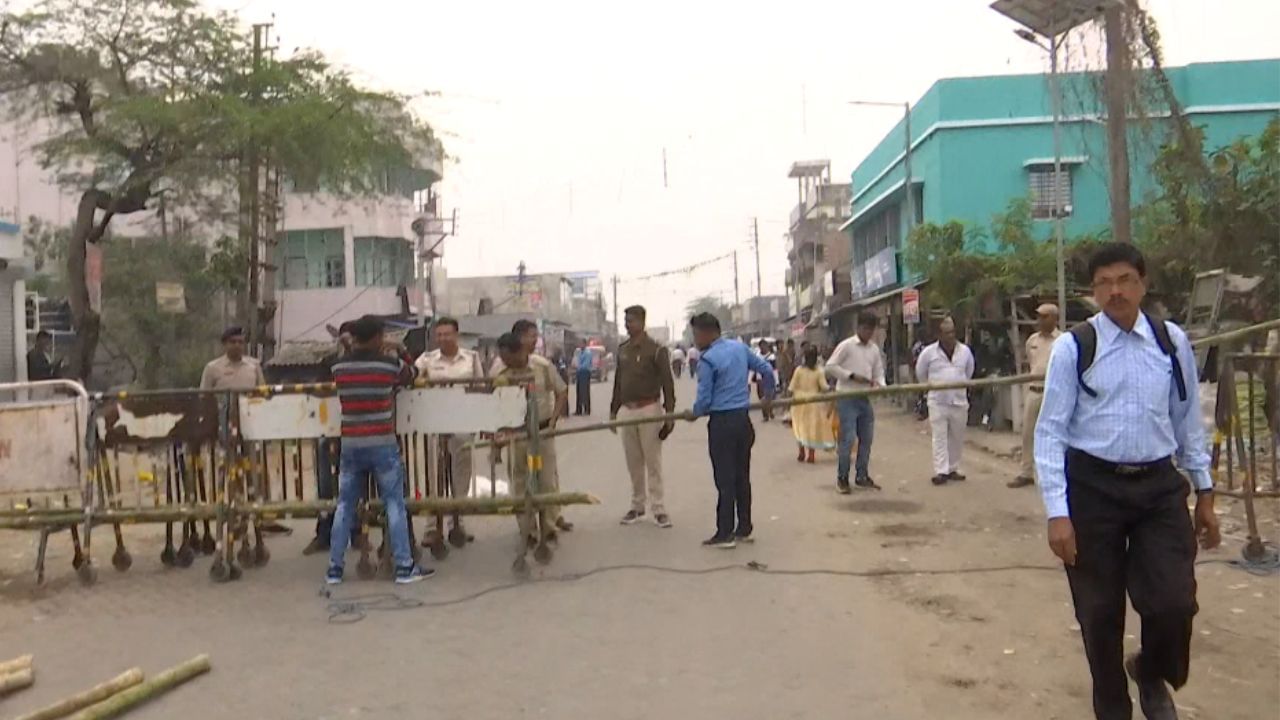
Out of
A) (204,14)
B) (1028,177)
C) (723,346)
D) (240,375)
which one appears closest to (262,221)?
(204,14)

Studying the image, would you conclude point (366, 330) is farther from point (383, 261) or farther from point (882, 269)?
point (383, 261)

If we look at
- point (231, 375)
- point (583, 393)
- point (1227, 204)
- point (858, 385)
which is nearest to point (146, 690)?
point (231, 375)


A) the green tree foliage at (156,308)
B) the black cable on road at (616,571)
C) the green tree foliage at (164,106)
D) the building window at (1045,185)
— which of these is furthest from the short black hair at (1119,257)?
the building window at (1045,185)

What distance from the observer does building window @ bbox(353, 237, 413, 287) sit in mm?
40656

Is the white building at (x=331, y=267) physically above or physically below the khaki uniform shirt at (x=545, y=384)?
above

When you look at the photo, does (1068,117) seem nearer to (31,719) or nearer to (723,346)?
(723,346)

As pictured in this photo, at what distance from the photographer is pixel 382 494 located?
7414mm

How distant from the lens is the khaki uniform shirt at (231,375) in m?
9.20

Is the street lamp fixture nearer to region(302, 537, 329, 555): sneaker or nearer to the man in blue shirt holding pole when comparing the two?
the man in blue shirt holding pole

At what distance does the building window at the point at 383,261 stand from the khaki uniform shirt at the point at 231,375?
104 ft

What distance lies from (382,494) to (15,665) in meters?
2.43

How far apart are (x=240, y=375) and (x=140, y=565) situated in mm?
1688

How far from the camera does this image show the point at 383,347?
772 cm

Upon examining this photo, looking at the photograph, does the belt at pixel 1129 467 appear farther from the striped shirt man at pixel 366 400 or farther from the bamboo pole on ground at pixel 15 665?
the bamboo pole on ground at pixel 15 665
